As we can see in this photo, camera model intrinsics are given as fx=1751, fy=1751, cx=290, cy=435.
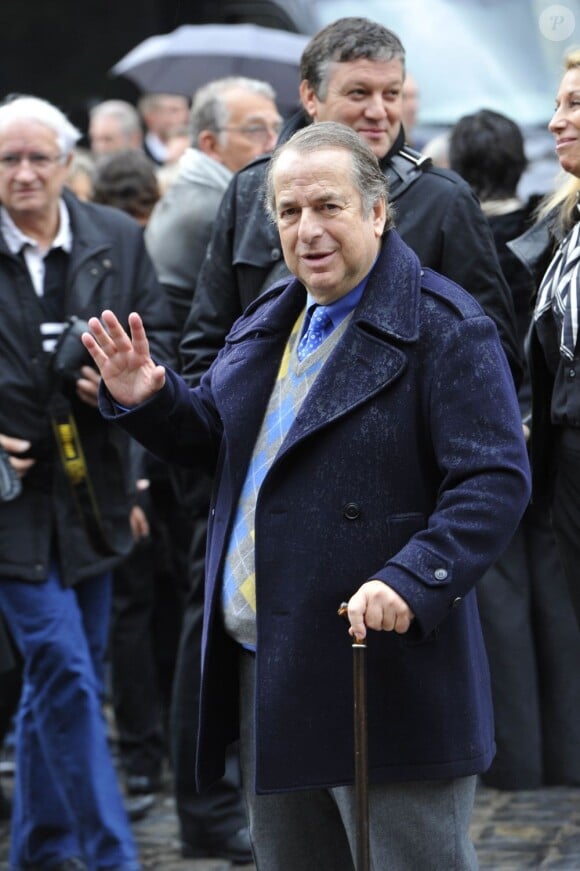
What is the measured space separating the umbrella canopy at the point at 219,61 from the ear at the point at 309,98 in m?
5.47

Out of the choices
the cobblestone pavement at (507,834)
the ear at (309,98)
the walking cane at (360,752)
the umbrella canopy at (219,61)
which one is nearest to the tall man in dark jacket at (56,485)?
the cobblestone pavement at (507,834)

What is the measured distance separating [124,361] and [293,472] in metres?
0.47

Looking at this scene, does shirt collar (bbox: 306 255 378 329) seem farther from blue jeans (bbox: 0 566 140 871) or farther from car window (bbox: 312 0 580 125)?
car window (bbox: 312 0 580 125)

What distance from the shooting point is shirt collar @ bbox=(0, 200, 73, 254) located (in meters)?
5.64

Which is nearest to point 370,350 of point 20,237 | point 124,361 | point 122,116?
point 124,361

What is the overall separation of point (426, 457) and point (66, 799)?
7.87ft

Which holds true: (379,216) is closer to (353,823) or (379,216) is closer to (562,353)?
(562,353)

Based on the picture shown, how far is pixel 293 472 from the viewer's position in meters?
3.70

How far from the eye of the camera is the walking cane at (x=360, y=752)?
3.47 m

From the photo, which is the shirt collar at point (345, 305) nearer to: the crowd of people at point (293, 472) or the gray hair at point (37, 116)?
the crowd of people at point (293, 472)

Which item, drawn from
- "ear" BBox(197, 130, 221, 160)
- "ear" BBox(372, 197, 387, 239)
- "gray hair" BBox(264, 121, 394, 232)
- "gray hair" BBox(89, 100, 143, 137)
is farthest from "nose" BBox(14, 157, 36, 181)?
"gray hair" BBox(89, 100, 143, 137)

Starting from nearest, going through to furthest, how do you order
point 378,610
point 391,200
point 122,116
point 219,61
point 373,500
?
1. point 378,610
2. point 373,500
3. point 391,200
4. point 219,61
5. point 122,116

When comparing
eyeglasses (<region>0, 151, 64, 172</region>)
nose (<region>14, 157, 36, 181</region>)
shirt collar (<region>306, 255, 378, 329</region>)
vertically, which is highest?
eyeglasses (<region>0, 151, 64, 172</region>)

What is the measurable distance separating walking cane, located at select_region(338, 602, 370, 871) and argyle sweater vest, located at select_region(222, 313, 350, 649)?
0.33 metres
